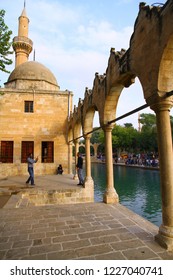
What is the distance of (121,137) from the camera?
3872 centimetres

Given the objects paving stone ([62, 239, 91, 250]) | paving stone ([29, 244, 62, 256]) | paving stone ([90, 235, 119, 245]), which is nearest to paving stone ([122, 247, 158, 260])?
paving stone ([90, 235, 119, 245])

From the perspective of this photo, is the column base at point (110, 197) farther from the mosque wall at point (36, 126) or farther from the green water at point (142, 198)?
the mosque wall at point (36, 126)

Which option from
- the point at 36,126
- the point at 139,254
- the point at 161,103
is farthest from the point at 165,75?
the point at 36,126

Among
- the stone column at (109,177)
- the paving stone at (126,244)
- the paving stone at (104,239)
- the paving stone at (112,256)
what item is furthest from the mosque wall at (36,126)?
the paving stone at (112,256)

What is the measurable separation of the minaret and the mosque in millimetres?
7109

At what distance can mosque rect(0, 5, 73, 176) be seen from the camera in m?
12.7

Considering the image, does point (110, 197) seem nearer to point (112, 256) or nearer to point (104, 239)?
point (104, 239)

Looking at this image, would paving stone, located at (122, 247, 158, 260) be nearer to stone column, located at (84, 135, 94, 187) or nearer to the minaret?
stone column, located at (84, 135, 94, 187)

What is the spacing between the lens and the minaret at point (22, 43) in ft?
63.0

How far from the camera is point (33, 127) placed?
13086 millimetres

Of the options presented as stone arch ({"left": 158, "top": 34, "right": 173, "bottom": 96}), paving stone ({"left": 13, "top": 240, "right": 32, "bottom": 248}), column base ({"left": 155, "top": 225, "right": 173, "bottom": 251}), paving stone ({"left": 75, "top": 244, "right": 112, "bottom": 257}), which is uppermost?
stone arch ({"left": 158, "top": 34, "right": 173, "bottom": 96})

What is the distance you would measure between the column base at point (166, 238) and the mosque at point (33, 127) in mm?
Answer: 10864

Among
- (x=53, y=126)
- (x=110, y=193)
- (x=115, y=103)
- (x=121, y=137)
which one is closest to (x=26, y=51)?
(x=53, y=126)

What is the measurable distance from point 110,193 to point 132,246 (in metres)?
2.86
